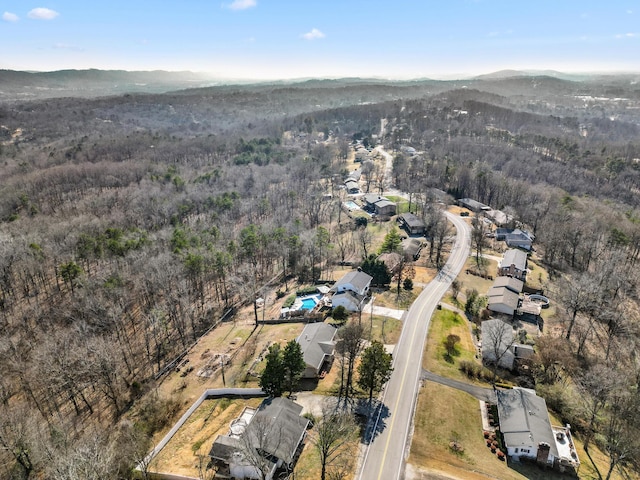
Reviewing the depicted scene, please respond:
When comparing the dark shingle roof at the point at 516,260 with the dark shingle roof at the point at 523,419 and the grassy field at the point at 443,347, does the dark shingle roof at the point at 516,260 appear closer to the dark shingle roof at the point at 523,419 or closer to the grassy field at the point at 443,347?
the grassy field at the point at 443,347

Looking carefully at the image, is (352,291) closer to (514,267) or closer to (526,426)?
(514,267)

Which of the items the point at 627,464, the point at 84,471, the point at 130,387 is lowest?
the point at 130,387

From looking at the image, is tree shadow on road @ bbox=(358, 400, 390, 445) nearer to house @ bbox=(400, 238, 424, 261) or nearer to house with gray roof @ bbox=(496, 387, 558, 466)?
house with gray roof @ bbox=(496, 387, 558, 466)

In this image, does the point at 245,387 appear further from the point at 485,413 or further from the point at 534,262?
the point at 534,262

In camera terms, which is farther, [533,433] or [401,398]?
[401,398]

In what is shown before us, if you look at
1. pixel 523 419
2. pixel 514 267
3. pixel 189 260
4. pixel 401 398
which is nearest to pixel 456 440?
pixel 523 419

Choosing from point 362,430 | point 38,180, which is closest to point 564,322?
point 362,430

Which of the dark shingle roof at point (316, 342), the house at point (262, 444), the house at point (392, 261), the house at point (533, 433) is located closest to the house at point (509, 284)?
the house at point (392, 261)
